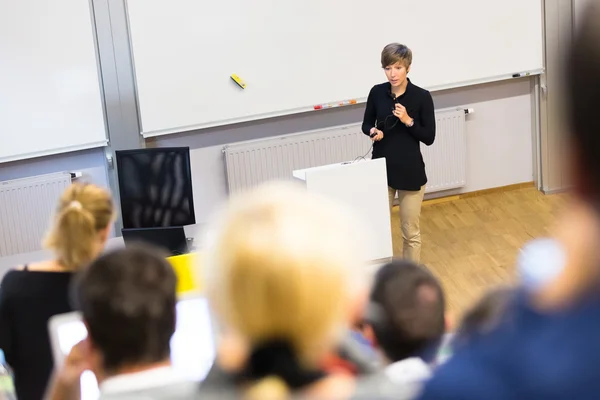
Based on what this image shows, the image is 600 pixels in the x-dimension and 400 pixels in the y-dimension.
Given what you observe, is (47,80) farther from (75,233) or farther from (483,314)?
(483,314)

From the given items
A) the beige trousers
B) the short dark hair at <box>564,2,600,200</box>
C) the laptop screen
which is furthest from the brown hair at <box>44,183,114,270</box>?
the beige trousers

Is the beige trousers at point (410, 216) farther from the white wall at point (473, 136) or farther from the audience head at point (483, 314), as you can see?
the audience head at point (483, 314)

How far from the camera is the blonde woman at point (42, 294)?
2.15 metres

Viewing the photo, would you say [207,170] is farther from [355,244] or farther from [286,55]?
[355,244]

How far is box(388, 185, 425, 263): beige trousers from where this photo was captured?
4621mm

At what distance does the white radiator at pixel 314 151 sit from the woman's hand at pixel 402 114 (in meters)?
1.34

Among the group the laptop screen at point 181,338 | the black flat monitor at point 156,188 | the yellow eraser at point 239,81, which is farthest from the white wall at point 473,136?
the laptop screen at point 181,338

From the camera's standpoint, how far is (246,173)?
18.6 feet

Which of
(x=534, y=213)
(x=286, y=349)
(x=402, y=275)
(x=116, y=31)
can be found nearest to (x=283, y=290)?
(x=286, y=349)

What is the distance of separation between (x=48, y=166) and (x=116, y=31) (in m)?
0.97

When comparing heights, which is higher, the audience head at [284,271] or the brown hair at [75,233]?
the audience head at [284,271]

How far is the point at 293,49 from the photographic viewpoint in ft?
17.8

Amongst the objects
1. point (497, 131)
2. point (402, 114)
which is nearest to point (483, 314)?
point (402, 114)

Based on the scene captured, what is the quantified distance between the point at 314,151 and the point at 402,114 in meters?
1.40
